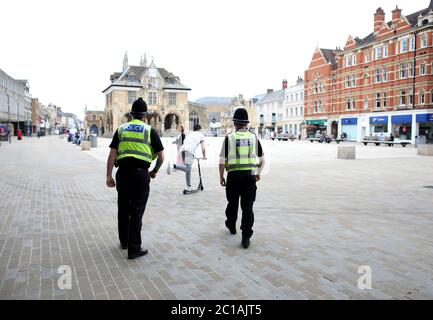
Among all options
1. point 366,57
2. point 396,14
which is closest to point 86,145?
point 366,57

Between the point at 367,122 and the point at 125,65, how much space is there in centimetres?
6626

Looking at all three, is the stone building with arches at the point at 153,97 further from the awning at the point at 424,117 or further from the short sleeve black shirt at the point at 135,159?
the short sleeve black shirt at the point at 135,159

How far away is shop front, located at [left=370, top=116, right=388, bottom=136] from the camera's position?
49344 millimetres

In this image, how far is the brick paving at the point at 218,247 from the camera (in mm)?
3926

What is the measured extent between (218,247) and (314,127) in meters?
61.9

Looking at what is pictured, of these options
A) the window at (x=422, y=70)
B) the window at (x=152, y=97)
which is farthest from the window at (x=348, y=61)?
the window at (x=152, y=97)

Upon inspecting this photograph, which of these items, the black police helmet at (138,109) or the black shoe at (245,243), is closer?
the black police helmet at (138,109)

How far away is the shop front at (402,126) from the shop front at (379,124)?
1.42 metres

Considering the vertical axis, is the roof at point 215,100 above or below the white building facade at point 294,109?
above

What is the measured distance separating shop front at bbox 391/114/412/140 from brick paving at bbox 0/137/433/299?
39786 mm

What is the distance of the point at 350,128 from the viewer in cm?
5622

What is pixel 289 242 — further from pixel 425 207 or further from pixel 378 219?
pixel 425 207

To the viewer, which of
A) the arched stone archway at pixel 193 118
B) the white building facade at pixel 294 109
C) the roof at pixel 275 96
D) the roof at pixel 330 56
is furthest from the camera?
the arched stone archway at pixel 193 118
